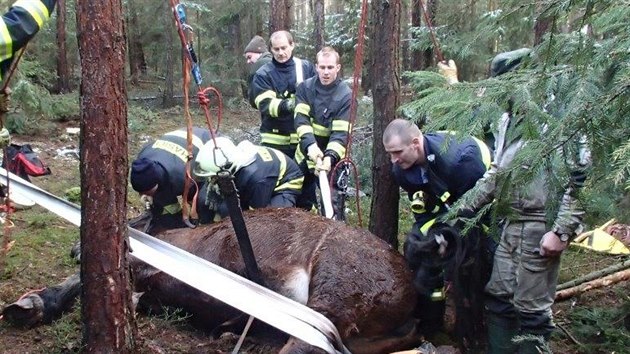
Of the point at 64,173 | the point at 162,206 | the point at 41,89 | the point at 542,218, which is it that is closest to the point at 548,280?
the point at 542,218

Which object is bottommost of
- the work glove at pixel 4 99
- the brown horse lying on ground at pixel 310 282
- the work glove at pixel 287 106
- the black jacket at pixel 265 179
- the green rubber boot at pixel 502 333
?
the green rubber boot at pixel 502 333

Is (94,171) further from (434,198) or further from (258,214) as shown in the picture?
(434,198)

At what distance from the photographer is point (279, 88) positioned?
653 cm

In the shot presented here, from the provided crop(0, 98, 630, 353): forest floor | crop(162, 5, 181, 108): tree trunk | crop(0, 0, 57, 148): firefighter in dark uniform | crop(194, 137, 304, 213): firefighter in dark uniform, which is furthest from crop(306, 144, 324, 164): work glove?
crop(162, 5, 181, 108): tree trunk

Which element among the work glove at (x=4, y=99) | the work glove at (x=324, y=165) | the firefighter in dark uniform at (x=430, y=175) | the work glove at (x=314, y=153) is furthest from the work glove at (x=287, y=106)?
the work glove at (x=4, y=99)

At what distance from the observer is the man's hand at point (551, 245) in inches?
134

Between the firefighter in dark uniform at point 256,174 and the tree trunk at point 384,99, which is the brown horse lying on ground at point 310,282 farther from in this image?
the tree trunk at point 384,99

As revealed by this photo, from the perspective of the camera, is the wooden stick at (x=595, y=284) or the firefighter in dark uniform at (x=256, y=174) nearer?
the firefighter in dark uniform at (x=256, y=174)

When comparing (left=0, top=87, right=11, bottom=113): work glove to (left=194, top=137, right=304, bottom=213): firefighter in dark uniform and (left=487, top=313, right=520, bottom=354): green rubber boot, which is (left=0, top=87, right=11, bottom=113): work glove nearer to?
(left=194, top=137, right=304, bottom=213): firefighter in dark uniform

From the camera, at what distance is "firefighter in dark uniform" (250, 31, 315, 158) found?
639cm

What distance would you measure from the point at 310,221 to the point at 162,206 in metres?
1.51

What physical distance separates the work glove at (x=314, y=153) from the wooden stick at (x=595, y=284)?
2.35 meters

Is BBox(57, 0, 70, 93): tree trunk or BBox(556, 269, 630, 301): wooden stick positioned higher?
BBox(57, 0, 70, 93): tree trunk

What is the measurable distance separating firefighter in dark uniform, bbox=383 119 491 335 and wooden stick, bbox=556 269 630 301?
129cm
